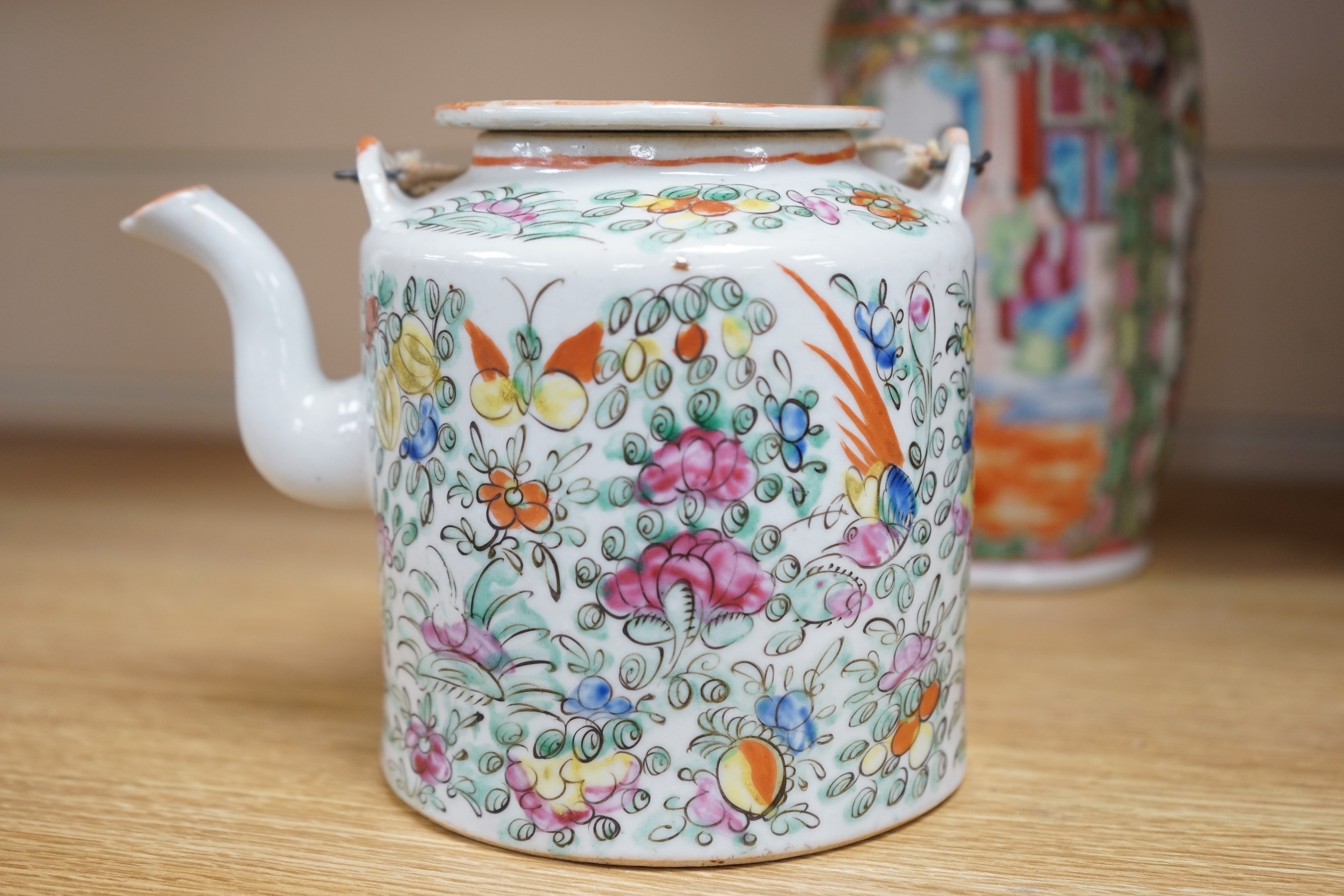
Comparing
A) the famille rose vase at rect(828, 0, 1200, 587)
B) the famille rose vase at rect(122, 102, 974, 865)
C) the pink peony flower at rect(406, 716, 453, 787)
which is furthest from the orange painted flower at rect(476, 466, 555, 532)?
the famille rose vase at rect(828, 0, 1200, 587)

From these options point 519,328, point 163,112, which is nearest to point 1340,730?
point 519,328

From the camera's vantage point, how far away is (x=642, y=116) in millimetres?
516

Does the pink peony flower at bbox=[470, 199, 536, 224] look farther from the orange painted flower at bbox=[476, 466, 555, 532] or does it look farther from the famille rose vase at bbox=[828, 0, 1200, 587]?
the famille rose vase at bbox=[828, 0, 1200, 587]

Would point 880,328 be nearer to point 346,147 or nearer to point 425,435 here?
point 425,435

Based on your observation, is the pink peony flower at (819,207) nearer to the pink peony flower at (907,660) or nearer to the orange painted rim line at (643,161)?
the orange painted rim line at (643,161)

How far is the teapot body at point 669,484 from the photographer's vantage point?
50 cm

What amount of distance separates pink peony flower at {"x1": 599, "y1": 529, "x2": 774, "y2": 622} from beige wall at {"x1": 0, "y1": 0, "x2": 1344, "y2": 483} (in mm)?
559

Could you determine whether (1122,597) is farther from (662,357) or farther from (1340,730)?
(662,357)

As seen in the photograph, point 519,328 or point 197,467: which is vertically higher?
point 519,328

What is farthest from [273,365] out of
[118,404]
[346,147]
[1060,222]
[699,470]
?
[118,404]

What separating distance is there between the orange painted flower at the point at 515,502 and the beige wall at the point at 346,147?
0.56 metres

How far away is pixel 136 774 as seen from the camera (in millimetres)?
616

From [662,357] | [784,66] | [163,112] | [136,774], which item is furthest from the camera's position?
[163,112]

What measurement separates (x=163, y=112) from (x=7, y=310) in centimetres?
27
